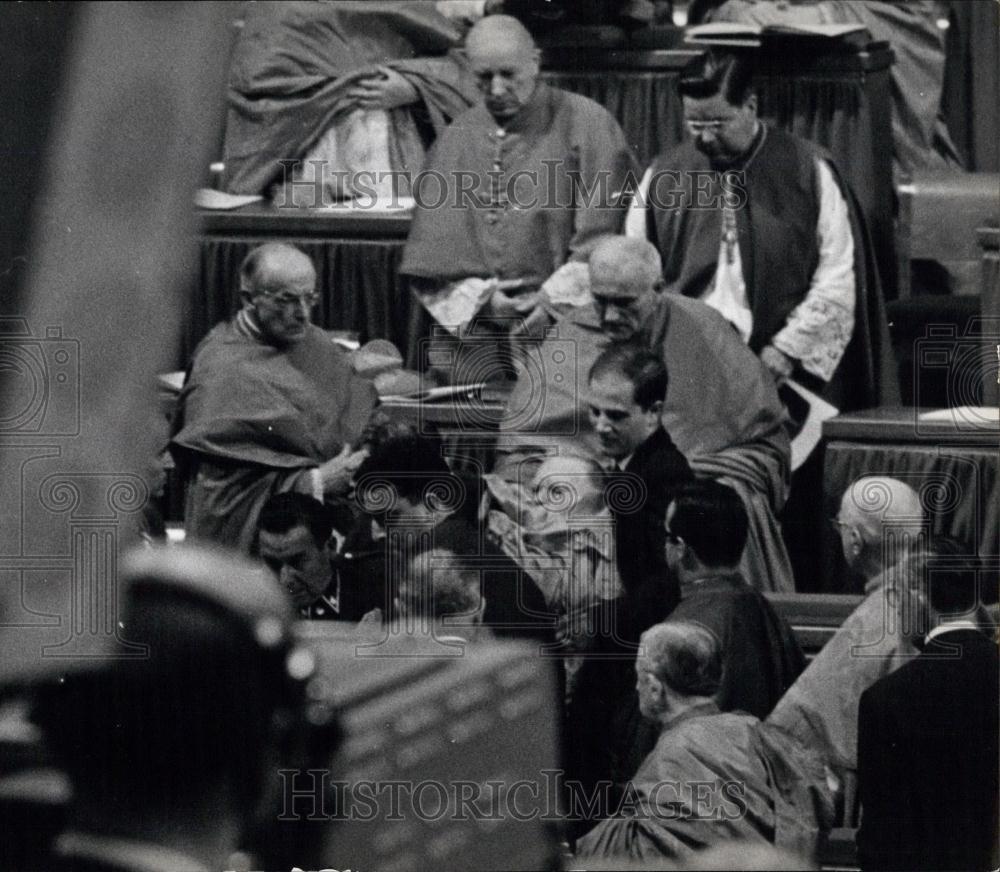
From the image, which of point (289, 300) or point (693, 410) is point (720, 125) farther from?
point (289, 300)

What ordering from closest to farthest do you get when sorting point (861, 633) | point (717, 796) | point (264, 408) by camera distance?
point (717, 796) → point (861, 633) → point (264, 408)

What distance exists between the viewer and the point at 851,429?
7.19m

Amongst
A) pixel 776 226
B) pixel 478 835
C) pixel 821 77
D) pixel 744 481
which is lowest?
pixel 478 835

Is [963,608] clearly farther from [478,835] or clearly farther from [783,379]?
[478,835]

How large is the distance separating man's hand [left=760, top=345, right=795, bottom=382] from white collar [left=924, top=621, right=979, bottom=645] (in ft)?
2.88

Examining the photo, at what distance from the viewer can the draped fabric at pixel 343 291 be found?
7.22 meters

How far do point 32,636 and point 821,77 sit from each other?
9.63ft

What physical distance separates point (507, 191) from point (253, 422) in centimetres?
105

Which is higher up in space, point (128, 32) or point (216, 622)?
point (128, 32)

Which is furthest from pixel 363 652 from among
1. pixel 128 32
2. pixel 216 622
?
pixel 128 32

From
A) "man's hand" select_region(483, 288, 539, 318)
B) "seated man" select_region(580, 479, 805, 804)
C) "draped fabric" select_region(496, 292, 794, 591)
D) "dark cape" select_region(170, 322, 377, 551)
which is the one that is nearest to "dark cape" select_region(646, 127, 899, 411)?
"draped fabric" select_region(496, 292, 794, 591)

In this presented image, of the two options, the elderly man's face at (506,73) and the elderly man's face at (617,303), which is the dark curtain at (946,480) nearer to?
the elderly man's face at (617,303)

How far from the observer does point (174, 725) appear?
281 inches

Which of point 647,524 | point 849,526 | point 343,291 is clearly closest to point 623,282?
point 647,524
